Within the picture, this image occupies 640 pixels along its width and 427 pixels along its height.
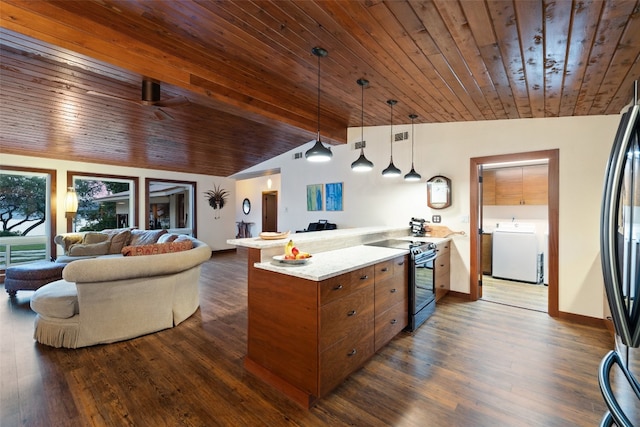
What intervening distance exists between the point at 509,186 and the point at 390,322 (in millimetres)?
4198

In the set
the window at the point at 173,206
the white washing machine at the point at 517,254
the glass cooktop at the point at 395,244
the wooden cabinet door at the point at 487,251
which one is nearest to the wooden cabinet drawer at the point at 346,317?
the glass cooktop at the point at 395,244

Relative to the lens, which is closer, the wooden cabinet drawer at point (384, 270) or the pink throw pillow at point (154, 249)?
the wooden cabinet drawer at point (384, 270)

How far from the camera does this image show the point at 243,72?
9.96 ft

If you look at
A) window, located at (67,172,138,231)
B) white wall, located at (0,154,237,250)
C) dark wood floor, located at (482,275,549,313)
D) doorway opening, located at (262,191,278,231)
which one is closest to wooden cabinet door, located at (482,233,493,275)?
dark wood floor, located at (482,275,549,313)

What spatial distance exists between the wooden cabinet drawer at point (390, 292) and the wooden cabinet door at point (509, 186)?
11.9ft

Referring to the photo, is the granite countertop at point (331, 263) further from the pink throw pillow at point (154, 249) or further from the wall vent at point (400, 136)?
the wall vent at point (400, 136)

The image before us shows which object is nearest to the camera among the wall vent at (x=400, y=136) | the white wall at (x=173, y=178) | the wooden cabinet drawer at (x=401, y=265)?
the wooden cabinet drawer at (x=401, y=265)

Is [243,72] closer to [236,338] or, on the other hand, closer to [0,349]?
[236,338]

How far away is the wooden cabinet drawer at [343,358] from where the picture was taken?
1951 mm

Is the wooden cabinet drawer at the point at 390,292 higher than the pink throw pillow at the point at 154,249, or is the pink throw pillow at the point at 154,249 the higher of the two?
the pink throw pillow at the point at 154,249

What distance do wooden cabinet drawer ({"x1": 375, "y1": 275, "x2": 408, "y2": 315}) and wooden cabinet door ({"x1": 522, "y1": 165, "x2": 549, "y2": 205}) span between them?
12.1 feet

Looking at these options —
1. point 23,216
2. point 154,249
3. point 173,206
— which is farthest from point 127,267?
point 173,206

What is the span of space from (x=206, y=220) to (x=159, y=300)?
18.5ft

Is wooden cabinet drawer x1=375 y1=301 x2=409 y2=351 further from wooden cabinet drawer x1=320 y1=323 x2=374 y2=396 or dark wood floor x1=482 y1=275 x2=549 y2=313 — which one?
dark wood floor x1=482 y1=275 x2=549 y2=313
